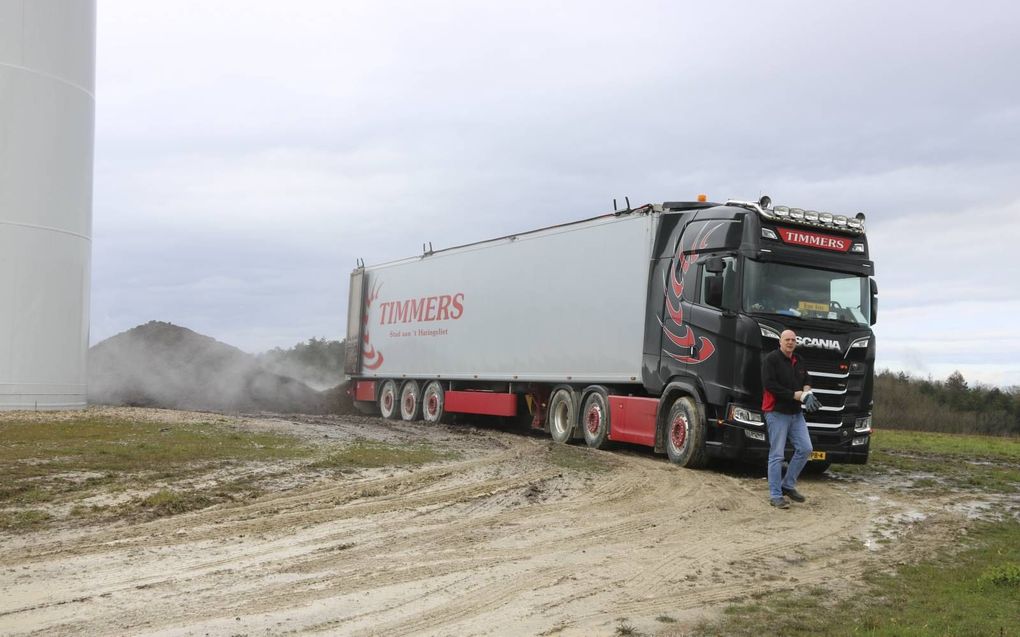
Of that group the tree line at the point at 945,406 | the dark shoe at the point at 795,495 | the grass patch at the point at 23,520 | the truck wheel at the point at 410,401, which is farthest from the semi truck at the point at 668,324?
the tree line at the point at 945,406

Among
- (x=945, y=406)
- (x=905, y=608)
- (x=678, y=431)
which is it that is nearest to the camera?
(x=905, y=608)

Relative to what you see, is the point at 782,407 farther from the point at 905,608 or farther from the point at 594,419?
the point at 594,419

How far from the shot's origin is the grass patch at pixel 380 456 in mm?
12797

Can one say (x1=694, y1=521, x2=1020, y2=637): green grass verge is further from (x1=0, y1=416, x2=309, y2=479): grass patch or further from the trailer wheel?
the trailer wheel

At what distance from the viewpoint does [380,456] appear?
14.0m

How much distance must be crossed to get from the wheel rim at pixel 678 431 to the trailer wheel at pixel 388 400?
1288cm

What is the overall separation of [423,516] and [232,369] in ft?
93.9

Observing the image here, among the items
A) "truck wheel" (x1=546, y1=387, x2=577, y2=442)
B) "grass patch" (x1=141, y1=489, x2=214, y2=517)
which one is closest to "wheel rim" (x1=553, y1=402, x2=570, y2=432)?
"truck wheel" (x1=546, y1=387, x2=577, y2=442)

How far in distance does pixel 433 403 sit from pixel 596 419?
7872mm

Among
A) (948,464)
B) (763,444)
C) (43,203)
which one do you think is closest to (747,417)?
(763,444)

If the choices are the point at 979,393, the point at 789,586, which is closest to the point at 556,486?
the point at 789,586

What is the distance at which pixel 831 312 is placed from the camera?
43.8 ft

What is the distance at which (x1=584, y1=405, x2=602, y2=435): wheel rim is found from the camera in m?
16.7

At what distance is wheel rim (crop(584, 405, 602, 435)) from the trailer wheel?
9.99 meters
